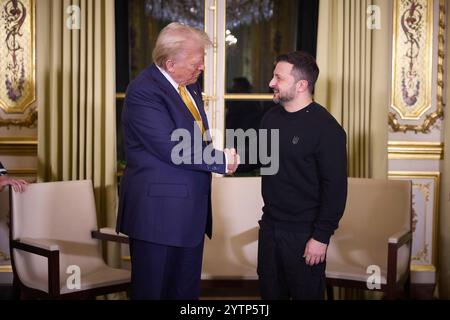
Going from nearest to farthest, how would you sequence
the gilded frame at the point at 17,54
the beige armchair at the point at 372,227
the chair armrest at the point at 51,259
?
the chair armrest at the point at 51,259
the beige armchair at the point at 372,227
the gilded frame at the point at 17,54

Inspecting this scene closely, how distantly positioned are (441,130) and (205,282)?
178 cm

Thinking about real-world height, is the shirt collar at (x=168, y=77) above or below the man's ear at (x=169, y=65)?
below

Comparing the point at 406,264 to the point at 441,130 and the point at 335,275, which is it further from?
the point at 441,130

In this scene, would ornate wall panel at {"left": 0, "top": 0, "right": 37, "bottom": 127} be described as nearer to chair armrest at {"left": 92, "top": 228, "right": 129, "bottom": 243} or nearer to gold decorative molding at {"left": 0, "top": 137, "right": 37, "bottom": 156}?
gold decorative molding at {"left": 0, "top": 137, "right": 37, "bottom": 156}

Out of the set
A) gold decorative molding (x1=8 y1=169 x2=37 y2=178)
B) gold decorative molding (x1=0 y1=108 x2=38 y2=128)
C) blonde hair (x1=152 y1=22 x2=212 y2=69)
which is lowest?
gold decorative molding (x1=8 y1=169 x2=37 y2=178)

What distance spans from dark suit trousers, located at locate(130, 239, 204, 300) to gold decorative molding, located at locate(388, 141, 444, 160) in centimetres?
183

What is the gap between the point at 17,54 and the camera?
12.0ft

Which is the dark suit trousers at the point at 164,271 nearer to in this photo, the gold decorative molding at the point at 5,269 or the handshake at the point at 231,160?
the handshake at the point at 231,160

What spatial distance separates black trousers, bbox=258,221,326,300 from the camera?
7.43ft

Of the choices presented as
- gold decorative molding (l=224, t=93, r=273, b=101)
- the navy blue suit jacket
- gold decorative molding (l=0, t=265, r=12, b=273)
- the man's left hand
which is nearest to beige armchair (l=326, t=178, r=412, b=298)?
gold decorative molding (l=224, t=93, r=273, b=101)

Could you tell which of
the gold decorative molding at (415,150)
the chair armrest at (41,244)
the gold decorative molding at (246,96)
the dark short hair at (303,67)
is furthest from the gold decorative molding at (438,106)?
the chair armrest at (41,244)

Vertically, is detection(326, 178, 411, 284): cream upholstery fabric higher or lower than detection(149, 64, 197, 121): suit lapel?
lower

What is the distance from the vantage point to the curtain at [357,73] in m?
3.48
